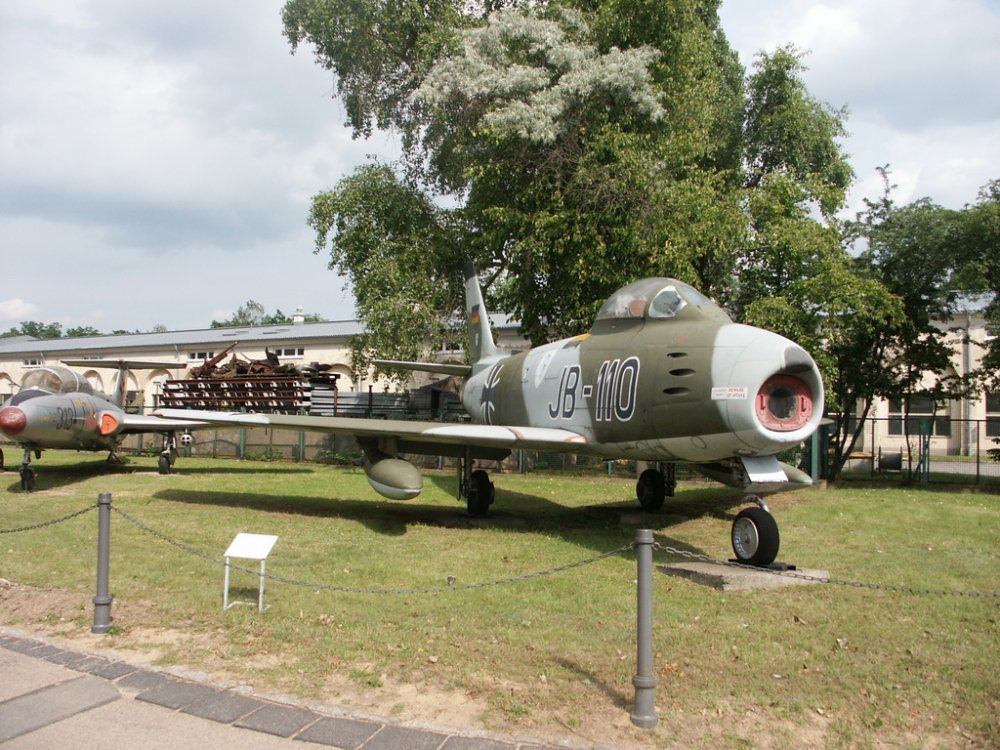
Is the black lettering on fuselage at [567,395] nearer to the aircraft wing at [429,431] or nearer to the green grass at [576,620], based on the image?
the aircraft wing at [429,431]

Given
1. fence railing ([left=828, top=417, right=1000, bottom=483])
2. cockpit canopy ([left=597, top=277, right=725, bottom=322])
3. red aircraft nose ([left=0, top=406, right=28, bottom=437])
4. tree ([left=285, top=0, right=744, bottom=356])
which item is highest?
tree ([left=285, top=0, right=744, bottom=356])

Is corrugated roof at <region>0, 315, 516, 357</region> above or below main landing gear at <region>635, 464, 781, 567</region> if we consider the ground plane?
above

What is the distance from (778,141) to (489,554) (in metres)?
18.3

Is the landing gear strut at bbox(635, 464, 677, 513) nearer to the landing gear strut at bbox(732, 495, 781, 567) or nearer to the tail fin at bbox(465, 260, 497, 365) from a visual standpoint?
the landing gear strut at bbox(732, 495, 781, 567)

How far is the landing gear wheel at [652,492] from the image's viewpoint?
11.9 meters

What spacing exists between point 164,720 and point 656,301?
22.9ft

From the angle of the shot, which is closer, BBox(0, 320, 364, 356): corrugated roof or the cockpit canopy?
the cockpit canopy

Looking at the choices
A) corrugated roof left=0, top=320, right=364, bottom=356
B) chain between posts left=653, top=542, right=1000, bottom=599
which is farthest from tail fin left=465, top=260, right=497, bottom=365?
corrugated roof left=0, top=320, right=364, bottom=356

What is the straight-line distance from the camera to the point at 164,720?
13.8 feet

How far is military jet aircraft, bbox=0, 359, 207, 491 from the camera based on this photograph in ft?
47.3

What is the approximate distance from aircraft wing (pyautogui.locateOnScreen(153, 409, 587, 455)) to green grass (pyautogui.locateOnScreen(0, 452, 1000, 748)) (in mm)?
1335

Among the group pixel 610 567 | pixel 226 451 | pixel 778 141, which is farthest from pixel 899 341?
pixel 226 451

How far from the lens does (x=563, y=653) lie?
523cm

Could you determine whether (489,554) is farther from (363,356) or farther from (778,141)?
(778,141)
